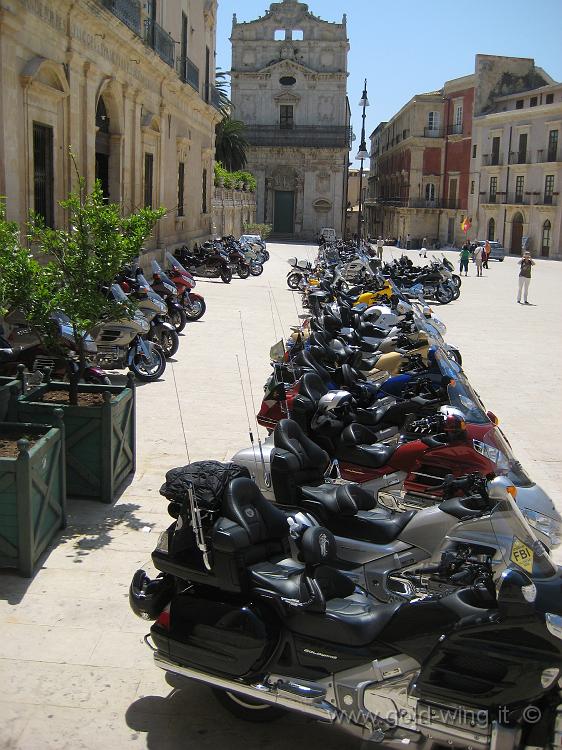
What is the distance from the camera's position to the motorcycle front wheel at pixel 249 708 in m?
3.77

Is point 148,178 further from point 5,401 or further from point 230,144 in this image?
point 230,144

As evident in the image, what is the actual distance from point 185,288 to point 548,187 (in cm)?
4457

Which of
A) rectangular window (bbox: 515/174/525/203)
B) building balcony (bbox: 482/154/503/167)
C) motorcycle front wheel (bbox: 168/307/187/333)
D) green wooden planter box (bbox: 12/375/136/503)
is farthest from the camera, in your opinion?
building balcony (bbox: 482/154/503/167)

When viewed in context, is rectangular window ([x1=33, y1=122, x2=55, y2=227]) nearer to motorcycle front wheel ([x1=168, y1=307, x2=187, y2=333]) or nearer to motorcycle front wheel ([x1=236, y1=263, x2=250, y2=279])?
motorcycle front wheel ([x1=168, y1=307, x2=187, y2=333])

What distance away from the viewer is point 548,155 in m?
54.4

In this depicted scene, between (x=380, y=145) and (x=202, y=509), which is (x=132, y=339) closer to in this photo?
(x=202, y=509)

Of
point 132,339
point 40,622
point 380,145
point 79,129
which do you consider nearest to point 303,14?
point 380,145

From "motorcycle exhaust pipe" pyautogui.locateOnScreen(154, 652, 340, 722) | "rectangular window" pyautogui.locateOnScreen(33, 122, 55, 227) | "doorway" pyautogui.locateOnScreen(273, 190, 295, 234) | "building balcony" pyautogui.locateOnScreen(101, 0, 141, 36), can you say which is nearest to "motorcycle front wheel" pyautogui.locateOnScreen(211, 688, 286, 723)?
"motorcycle exhaust pipe" pyautogui.locateOnScreen(154, 652, 340, 722)

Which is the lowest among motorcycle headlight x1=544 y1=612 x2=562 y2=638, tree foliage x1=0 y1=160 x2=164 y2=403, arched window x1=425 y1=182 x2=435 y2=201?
motorcycle headlight x1=544 y1=612 x2=562 y2=638

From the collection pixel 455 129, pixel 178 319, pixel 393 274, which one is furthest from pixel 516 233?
pixel 178 319

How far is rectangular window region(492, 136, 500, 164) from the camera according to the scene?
2328 inches

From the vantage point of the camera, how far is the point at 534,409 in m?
10.3

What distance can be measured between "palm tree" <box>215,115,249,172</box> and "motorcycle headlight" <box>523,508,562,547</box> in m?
50.3

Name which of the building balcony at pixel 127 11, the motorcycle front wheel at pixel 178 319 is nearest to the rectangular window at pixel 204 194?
the building balcony at pixel 127 11
